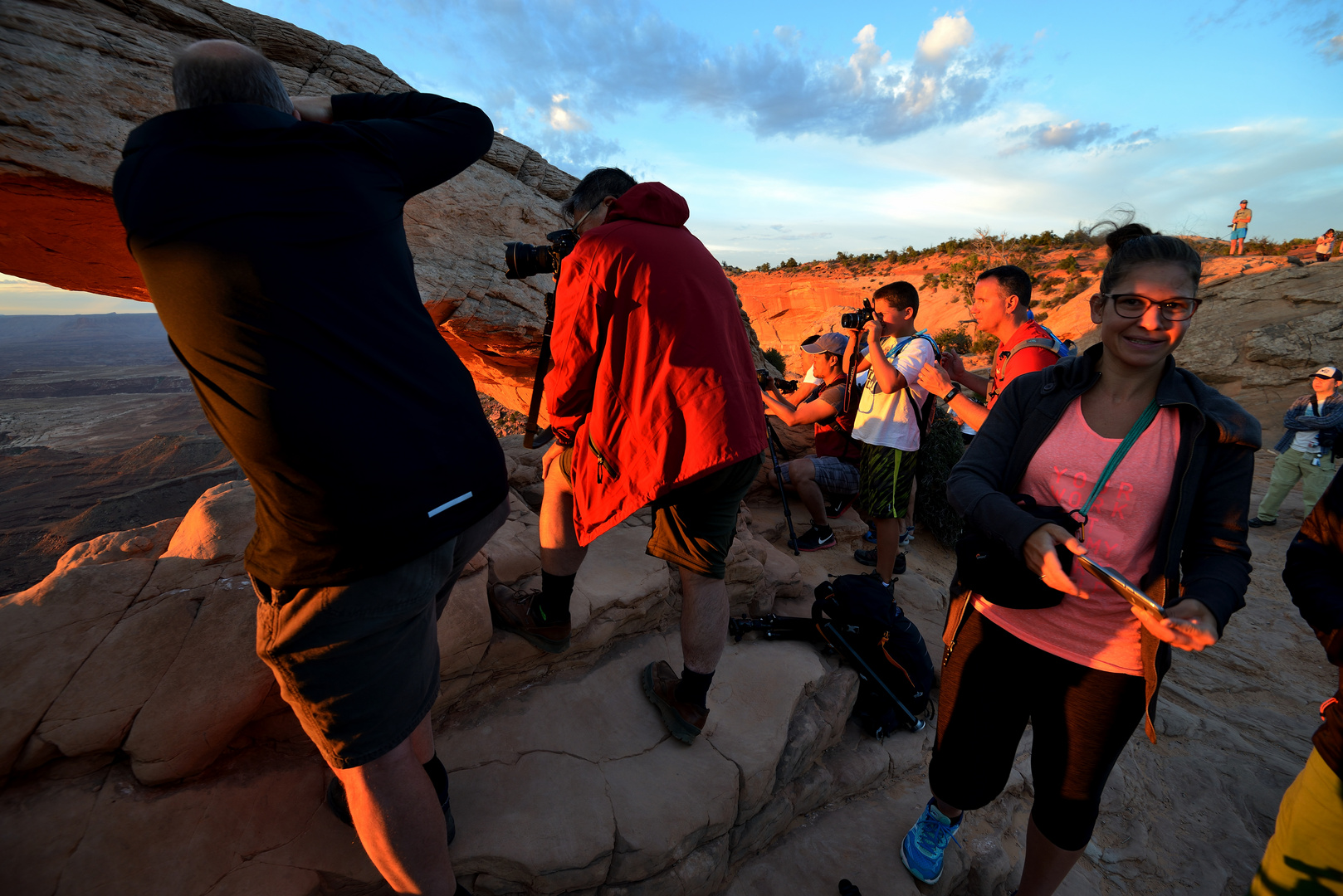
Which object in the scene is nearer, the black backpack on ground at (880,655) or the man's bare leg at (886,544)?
the black backpack on ground at (880,655)

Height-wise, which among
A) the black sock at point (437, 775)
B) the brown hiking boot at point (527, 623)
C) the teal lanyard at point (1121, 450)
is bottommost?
the black sock at point (437, 775)

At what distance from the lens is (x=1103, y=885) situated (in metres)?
2.25

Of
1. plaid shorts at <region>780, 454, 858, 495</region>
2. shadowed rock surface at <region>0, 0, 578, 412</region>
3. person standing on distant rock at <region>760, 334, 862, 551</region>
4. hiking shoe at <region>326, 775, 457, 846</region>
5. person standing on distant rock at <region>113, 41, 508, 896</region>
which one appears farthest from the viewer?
plaid shorts at <region>780, 454, 858, 495</region>

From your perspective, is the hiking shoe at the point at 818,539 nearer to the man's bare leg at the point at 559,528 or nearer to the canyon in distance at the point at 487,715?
the canyon in distance at the point at 487,715

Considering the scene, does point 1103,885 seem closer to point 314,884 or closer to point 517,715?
point 517,715

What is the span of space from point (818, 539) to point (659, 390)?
3420mm

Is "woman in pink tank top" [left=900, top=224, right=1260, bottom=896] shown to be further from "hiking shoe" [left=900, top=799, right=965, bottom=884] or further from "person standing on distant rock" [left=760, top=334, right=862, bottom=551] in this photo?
"person standing on distant rock" [left=760, top=334, right=862, bottom=551]

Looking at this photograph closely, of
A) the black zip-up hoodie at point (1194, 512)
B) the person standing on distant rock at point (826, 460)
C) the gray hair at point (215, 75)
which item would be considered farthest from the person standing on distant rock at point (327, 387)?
the person standing on distant rock at point (826, 460)

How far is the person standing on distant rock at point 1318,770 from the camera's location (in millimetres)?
1154

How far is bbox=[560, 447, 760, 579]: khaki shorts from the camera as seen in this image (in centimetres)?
176

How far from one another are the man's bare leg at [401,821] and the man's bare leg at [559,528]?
2.77 ft

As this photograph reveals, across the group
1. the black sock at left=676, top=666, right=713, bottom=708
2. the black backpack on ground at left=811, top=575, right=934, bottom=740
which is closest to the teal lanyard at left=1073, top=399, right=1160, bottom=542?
the black sock at left=676, top=666, right=713, bottom=708

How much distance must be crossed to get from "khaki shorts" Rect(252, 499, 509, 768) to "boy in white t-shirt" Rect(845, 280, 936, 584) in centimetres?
297

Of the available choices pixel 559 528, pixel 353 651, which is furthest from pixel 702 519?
pixel 353 651
